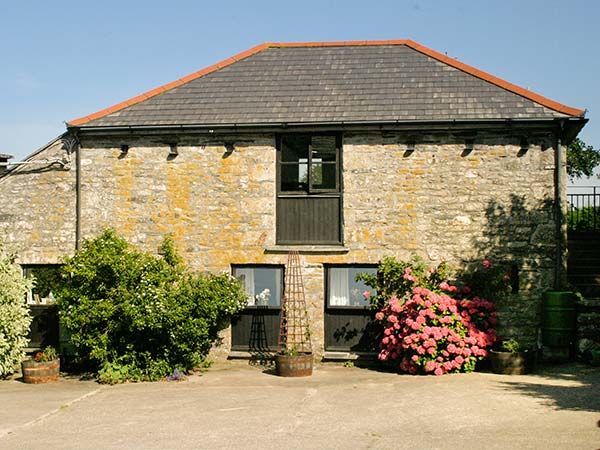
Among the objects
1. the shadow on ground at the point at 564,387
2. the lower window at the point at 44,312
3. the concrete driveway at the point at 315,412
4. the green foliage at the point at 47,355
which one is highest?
the lower window at the point at 44,312

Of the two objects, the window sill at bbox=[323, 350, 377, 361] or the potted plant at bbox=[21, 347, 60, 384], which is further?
Result: the window sill at bbox=[323, 350, 377, 361]

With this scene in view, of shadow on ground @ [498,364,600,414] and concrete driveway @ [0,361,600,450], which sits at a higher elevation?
shadow on ground @ [498,364,600,414]

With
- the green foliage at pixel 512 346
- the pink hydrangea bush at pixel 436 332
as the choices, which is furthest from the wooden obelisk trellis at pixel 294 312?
the green foliage at pixel 512 346

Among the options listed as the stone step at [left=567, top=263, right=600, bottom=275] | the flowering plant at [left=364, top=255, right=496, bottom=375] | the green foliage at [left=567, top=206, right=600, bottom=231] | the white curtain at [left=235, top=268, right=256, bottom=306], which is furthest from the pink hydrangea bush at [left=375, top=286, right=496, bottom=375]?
the green foliage at [left=567, top=206, right=600, bottom=231]

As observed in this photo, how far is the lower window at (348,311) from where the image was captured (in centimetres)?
1468

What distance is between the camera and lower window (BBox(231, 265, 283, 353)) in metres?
15.0

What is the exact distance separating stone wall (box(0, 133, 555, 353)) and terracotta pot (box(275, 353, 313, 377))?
1344 millimetres

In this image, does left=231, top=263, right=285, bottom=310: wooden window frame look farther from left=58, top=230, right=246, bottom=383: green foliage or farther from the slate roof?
the slate roof

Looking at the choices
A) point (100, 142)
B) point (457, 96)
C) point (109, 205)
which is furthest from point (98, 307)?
point (457, 96)

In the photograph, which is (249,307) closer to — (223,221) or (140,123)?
(223,221)

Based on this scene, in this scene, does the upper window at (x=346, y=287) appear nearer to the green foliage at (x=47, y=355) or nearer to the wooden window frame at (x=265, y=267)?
the wooden window frame at (x=265, y=267)

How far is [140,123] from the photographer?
1533cm

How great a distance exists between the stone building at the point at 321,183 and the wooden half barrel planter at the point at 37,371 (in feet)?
8.66

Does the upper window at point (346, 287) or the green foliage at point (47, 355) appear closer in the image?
the green foliage at point (47, 355)
